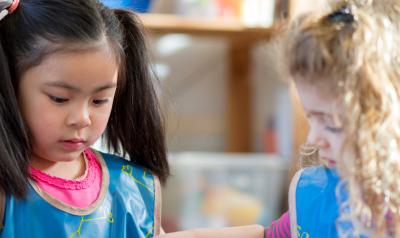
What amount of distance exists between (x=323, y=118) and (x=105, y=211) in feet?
1.21

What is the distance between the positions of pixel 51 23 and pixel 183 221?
1586mm

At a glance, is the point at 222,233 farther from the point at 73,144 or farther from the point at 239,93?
the point at 239,93

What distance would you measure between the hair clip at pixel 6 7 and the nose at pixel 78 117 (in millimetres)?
147

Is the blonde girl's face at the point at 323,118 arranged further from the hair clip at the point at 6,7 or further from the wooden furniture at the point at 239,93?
the wooden furniture at the point at 239,93

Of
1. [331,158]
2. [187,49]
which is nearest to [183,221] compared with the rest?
[187,49]

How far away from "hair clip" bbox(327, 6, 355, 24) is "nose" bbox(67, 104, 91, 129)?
1.06 feet

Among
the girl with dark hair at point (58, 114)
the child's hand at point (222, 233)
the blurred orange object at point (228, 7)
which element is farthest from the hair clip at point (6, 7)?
the blurred orange object at point (228, 7)

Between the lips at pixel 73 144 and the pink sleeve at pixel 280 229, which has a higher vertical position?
the lips at pixel 73 144

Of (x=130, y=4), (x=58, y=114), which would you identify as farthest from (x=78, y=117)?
(x=130, y=4)

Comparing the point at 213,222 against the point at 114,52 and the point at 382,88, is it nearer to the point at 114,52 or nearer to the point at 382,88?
the point at 114,52

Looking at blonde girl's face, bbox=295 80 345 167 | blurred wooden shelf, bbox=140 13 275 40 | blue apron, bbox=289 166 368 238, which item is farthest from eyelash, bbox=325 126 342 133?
blurred wooden shelf, bbox=140 13 275 40

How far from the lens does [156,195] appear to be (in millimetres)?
1100

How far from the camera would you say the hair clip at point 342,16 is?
2.50ft

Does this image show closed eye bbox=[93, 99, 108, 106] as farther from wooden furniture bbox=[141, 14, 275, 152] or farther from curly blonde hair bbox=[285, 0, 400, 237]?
wooden furniture bbox=[141, 14, 275, 152]
